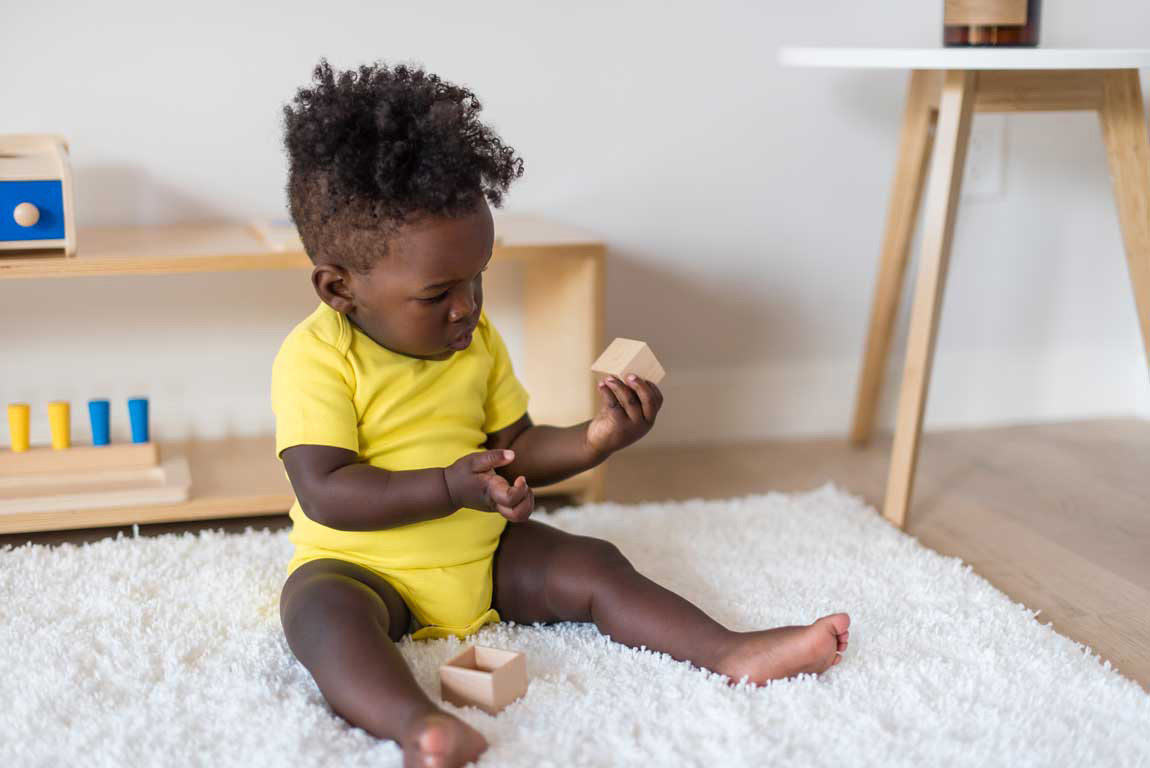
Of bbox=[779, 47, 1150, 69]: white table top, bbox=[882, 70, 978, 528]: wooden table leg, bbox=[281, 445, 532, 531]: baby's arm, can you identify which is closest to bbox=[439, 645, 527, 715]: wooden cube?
bbox=[281, 445, 532, 531]: baby's arm

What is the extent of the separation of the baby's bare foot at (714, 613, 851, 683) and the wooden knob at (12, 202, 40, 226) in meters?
0.88

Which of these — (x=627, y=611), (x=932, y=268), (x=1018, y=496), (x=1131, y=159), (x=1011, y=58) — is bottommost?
(x=1018, y=496)

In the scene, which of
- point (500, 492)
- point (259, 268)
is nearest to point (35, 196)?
point (259, 268)

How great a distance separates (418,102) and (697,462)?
0.92 meters

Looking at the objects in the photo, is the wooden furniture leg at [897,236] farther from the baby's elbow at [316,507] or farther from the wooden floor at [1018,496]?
the baby's elbow at [316,507]

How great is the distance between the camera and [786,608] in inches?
44.0

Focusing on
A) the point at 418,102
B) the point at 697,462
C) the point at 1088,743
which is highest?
the point at 418,102

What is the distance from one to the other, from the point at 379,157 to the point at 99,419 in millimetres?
700

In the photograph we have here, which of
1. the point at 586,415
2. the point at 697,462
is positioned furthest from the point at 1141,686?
the point at 697,462

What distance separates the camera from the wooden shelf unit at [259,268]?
1283mm

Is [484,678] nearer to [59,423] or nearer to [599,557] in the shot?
[599,557]

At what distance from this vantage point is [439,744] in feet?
2.55

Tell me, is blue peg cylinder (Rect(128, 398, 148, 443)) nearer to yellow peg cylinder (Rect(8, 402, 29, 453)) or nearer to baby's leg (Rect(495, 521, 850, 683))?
yellow peg cylinder (Rect(8, 402, 29, 453))

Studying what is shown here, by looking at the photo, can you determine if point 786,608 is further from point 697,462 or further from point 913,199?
point 913,199
